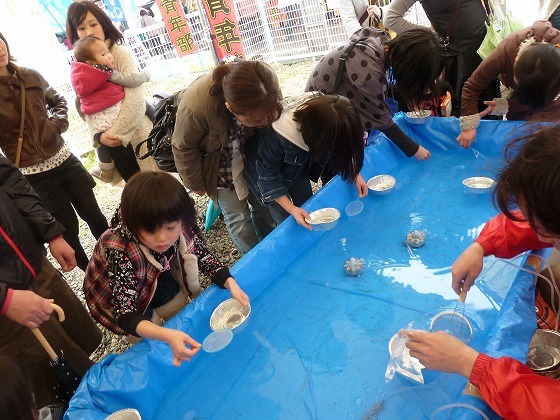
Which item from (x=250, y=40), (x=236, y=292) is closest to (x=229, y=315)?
(x=236, y=292)

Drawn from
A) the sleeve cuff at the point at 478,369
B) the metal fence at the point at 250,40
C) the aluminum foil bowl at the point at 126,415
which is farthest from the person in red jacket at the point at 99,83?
the metal fence at the point at 250,40

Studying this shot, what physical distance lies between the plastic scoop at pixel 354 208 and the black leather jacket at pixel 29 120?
1.71 metres

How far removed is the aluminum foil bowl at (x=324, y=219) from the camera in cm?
197

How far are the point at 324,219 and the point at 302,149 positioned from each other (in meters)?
0.43

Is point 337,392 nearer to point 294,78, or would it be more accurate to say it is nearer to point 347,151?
point 347,151

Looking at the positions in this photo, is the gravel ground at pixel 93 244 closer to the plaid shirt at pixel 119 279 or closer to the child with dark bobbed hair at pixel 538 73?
the plaid shirt at pixel 119 279

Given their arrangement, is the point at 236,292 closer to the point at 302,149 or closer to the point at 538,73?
the point at 302,149

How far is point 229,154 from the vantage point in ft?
6.75

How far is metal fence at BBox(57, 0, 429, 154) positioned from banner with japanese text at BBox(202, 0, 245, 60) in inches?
4.8

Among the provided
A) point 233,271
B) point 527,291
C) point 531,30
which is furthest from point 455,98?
point 233,271

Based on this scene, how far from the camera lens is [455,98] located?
2.96 meters

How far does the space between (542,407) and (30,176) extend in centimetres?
245

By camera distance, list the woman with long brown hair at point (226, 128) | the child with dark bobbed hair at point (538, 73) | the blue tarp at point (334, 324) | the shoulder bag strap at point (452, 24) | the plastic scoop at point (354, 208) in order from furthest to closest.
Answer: the shoulder bag strap at point (452, 24), the plastic scoop at point (354, 208), the child with dark bobbed hair at point (538, 73), the woman with long brown hair at point (226, 128), the blue tarp at point (334, 324)

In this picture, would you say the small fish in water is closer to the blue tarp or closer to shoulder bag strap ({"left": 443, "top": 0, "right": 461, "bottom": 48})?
the blue tarp
